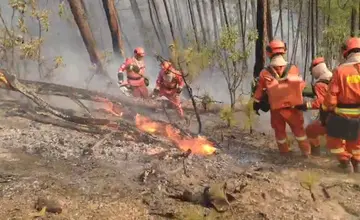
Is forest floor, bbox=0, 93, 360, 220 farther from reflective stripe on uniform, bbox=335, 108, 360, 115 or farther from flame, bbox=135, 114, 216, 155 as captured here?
reflective stripe on uniform, bbox=335, 108, 360, 115

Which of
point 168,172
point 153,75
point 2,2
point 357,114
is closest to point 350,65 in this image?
point 357,114

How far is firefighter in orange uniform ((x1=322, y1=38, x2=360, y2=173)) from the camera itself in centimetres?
498

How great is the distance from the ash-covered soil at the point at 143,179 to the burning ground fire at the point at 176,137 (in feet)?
0.77

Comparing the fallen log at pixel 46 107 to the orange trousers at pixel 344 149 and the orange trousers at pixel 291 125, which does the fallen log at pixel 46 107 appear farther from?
the orange trousers at pixel 344 149

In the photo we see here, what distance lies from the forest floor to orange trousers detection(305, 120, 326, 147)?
10.4 inches

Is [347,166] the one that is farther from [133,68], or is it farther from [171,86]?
[133,68]

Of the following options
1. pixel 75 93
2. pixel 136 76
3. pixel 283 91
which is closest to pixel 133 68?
pixel 136 76

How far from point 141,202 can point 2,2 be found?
1949cm

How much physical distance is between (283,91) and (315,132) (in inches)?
33.2

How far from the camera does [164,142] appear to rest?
5.80m

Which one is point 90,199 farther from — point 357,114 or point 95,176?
point 357,114

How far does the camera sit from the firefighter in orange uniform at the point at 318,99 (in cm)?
558

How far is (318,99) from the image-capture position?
5566mm

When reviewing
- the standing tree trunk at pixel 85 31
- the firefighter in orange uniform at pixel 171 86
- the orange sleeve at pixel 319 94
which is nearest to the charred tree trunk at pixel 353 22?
the firefighter in orange uniform at pixel 171 86
